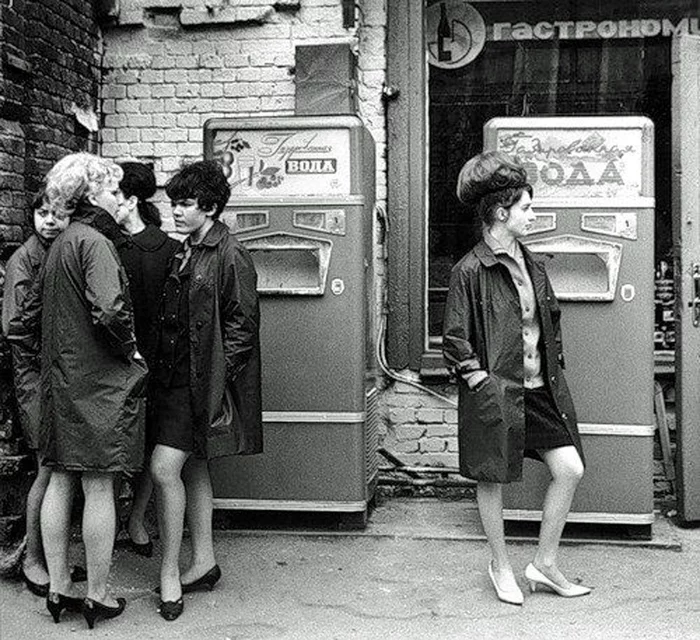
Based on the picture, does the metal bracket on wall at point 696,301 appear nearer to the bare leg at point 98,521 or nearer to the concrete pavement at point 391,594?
the concrete pavement at point 391,594

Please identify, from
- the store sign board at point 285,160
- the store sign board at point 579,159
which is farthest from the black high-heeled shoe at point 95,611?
the store sign board at point 579,159

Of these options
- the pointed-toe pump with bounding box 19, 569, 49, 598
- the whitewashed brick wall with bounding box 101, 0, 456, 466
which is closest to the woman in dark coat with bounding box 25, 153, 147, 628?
the pointed-toe pump with bounding box 19, 569, 49, 598

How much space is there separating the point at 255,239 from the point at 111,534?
67.2 inches

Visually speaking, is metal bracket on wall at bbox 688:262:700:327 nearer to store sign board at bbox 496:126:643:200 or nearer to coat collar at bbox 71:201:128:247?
store sign board at bbox 496:126:643:200

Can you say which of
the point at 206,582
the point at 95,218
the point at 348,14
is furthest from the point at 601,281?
the point at 95,218

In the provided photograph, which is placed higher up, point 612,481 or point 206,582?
point 612,481

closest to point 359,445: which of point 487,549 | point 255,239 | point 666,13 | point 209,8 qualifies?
point 487,549

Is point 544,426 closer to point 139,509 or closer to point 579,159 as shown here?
point 579,159

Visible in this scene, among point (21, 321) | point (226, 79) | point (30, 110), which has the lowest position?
point (21, 321)

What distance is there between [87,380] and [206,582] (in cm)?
109

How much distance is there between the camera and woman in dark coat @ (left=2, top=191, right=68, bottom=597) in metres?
4.48

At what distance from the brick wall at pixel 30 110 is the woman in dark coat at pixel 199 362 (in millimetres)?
835

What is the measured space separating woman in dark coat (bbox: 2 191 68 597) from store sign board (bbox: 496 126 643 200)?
2.12 metres

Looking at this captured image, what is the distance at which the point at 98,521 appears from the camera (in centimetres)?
424
